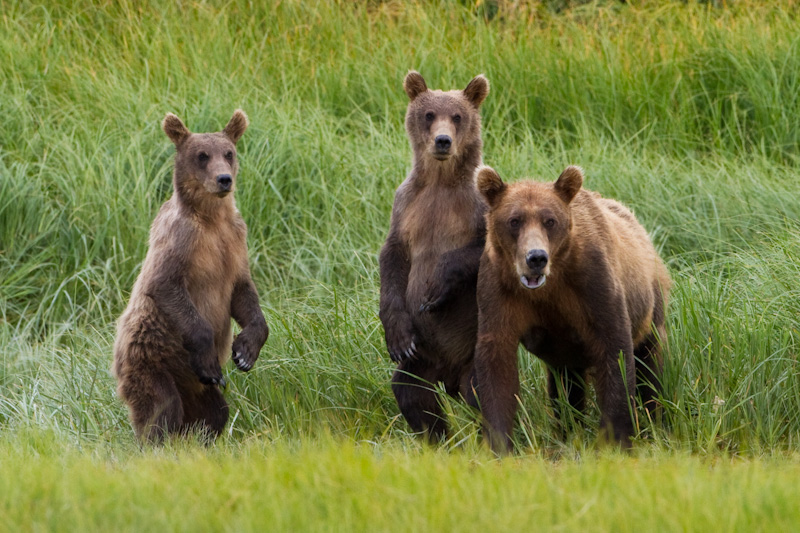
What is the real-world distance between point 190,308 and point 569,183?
188cm

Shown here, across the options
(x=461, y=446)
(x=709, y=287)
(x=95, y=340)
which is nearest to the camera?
(x=461, y=446)

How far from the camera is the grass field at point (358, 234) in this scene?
11.6 ft

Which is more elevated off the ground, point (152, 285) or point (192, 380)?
point (152, 285)

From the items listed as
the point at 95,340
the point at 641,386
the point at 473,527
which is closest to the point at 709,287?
the point at 641,386

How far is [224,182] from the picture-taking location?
542 cm

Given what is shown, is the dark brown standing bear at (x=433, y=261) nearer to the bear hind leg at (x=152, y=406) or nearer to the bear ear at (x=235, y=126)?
the bear ear at (x=235, y=126)

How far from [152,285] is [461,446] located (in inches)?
65.7

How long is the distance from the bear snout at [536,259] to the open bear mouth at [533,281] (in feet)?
0.21

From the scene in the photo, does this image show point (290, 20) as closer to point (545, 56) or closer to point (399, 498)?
point (545, 56)

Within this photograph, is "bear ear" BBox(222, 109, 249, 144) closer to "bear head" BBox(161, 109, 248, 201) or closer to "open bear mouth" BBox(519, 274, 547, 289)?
"bear head" BBox(161, 109, 248, 201)

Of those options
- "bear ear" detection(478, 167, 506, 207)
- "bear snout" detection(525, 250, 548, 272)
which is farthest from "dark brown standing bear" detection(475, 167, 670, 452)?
Answer: "bear snout" detection(525, 250, 548, 272)

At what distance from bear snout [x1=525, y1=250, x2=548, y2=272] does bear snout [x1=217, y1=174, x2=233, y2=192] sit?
169 centimetres

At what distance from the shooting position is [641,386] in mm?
5477

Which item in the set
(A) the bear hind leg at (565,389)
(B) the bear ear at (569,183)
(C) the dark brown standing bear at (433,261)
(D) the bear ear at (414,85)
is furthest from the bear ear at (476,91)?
(A) the bear hind leg at (565,389)
